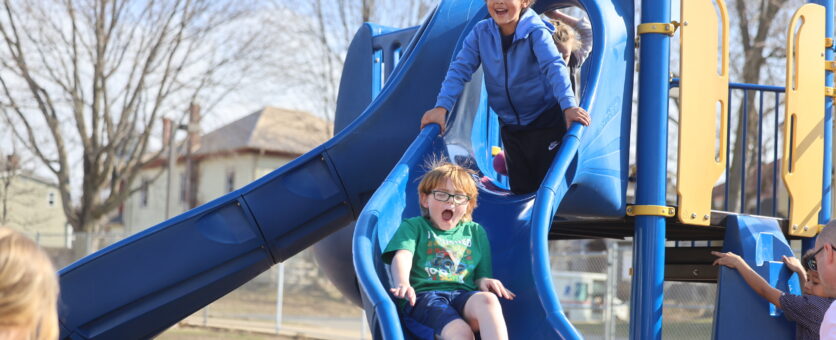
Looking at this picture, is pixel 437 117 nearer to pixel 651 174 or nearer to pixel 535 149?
pixel 535 149

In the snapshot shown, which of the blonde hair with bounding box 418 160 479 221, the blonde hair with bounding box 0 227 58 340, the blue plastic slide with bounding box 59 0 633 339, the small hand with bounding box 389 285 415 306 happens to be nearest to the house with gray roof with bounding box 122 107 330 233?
the blue plastic slide with bounding box 59 0 633 339

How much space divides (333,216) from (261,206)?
1.46 ft

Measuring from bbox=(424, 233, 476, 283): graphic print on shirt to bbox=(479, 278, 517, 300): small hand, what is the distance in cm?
10

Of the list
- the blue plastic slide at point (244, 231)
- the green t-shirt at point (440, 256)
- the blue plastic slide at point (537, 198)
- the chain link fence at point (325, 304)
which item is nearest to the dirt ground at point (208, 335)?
the chain link fence at point (325, 304)

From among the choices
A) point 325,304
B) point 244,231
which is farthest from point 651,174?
point 325,304

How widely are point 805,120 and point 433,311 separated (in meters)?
3.40

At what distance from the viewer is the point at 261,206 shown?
543 cm

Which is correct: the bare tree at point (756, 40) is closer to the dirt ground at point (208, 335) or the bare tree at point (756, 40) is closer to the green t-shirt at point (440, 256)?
the dirt ground at point (208, 335)

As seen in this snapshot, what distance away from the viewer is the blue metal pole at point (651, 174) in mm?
5047

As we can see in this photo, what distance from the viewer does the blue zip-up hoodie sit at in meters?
4.82

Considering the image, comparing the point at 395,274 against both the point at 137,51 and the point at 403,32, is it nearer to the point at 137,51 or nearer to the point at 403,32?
the point at 403,32

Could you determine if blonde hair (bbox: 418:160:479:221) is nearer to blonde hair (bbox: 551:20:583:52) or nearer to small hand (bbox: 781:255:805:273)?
blonde hair (bbox: 551:20:583:52)

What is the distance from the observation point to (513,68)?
16.2 ft

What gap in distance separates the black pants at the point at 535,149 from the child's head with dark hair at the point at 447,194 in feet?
3.07
